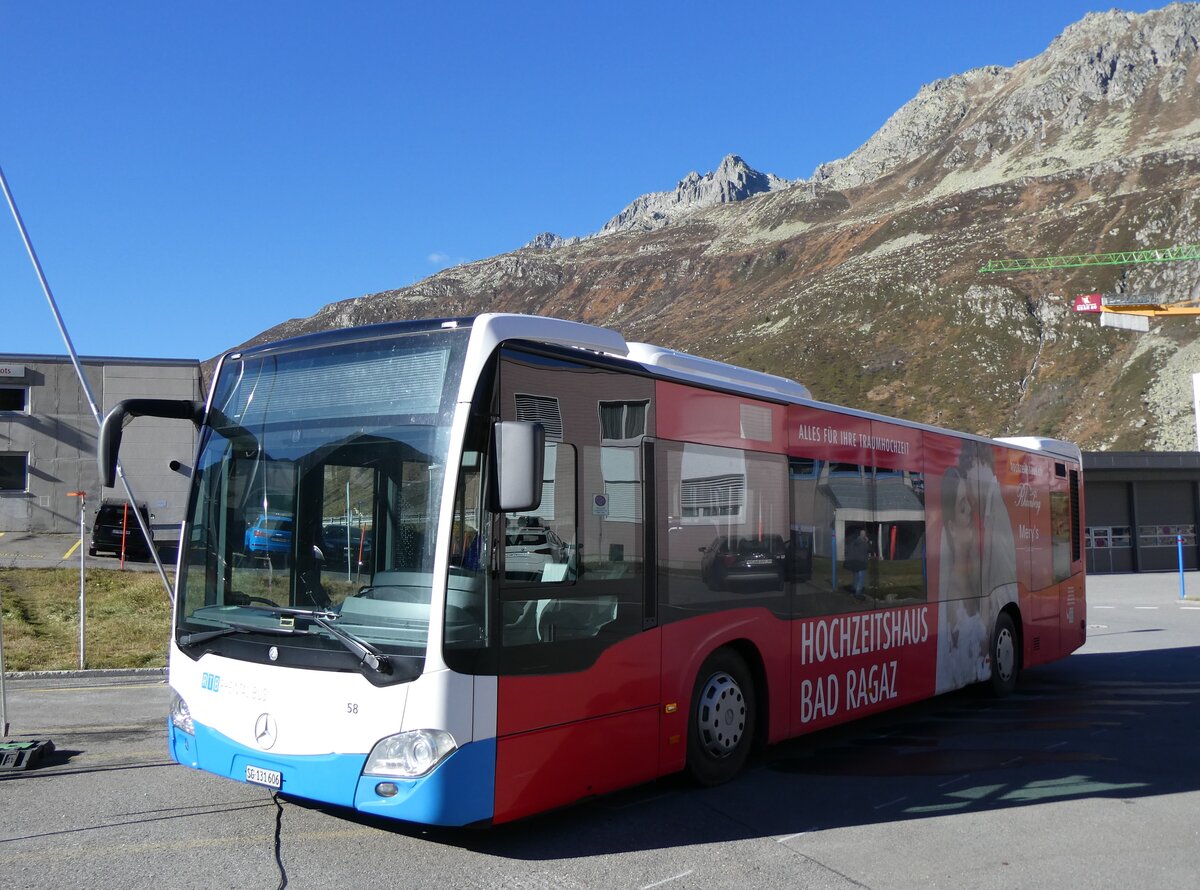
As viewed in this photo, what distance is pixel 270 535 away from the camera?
18.6ft

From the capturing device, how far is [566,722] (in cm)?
561

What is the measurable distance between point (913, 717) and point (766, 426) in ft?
14.1

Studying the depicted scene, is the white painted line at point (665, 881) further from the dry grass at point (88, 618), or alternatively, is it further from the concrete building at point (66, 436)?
the concrete building at point (66, 436)

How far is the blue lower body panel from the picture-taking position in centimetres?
500

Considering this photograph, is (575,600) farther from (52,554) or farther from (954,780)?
(52,554)

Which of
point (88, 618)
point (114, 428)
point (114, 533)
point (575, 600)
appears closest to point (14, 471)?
point (114, 533)

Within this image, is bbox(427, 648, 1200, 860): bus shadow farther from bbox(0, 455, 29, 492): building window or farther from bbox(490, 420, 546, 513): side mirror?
bbox(0, 455, 29, 492): building window

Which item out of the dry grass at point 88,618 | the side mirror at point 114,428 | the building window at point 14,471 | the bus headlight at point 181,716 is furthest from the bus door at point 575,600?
the building window at point 14,471

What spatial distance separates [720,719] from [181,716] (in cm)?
337

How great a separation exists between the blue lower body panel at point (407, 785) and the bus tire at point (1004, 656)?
7.61m

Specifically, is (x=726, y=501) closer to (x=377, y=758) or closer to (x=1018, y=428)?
(x=377, y=758)

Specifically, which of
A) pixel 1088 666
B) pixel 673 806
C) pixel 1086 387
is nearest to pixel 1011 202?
pixel 1086 387

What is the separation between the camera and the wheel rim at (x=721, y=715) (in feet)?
22.4

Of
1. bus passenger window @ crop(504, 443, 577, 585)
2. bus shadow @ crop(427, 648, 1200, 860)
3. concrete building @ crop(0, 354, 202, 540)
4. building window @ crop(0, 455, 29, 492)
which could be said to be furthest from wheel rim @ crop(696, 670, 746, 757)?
building window @ crop(0, 455, 29, 492)
